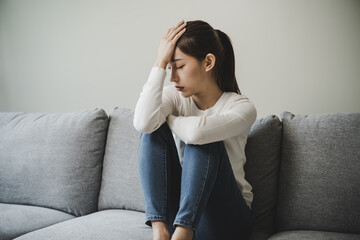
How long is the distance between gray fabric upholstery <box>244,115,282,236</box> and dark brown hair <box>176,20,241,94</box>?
8.6 inches

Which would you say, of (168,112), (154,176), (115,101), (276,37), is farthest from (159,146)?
(115,101)

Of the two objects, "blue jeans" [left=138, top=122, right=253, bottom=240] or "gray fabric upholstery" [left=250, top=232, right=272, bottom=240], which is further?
"gray fabric upholstery" [left=250, top=232, right=272, bottom=240]

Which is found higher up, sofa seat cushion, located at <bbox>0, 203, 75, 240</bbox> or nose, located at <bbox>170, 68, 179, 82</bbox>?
nose, located at <bbox>170, 68, 179, 82</bbox>

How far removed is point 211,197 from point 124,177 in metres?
0.60

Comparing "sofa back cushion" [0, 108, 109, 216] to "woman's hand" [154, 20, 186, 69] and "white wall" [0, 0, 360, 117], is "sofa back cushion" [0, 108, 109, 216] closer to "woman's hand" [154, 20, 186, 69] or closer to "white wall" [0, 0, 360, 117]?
"white wall" [0, 0, 360, 117]

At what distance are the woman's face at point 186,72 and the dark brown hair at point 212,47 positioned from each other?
2 centimetres

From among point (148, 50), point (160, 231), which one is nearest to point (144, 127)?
point (160, 231)

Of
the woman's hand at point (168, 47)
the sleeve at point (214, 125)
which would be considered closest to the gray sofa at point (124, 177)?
the sleeve at point (214, 125)

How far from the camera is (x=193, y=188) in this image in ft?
3.45

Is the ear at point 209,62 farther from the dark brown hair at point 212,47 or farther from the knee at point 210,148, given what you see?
the knee at point 210,148

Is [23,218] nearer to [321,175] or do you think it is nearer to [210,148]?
[210,148]

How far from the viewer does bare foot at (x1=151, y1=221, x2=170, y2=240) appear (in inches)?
41.6

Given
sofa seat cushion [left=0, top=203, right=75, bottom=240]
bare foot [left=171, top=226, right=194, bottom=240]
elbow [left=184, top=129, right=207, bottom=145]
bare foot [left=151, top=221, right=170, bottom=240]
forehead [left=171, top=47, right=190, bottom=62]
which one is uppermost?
forehead [left=171, top=47, right=190, bottom=62]

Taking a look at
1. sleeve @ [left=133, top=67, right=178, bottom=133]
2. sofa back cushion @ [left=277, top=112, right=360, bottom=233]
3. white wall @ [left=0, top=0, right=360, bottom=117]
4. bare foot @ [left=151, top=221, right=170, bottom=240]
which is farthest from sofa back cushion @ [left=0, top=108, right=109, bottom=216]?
sofa back cushion @ [left=277, top=112, right=360, bottom=233]
